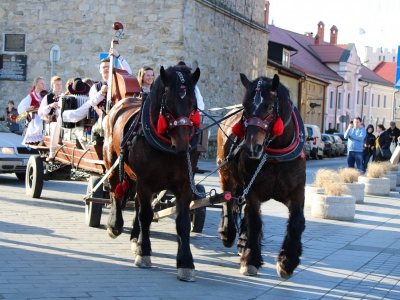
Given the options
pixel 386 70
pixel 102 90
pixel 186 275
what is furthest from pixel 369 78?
pixel 186 275

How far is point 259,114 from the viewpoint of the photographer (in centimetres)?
691

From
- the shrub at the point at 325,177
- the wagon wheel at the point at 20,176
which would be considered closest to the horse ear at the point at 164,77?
the shrub at the point at 325,177

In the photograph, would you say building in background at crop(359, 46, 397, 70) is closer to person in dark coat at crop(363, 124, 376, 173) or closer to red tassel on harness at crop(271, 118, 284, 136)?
person in dark coat at crop(363, 124, 376, 173)

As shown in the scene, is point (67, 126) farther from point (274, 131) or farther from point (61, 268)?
point (274, 131)

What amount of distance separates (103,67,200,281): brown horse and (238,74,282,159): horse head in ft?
1.75

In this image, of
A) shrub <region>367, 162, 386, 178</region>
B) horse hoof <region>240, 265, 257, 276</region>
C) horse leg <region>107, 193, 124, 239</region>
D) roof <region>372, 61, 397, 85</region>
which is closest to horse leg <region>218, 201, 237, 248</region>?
horse leg <region>107, 193, 124, 239</region>

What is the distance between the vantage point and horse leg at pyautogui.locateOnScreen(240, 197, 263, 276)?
7.41 m

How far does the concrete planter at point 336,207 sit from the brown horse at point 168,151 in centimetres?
516

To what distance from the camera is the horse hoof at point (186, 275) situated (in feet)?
23.0

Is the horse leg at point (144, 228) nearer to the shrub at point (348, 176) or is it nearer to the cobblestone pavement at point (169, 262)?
the cobblestone pavement at point (169, 262)

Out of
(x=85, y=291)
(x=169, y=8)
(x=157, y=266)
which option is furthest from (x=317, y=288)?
(x=169, y=8)

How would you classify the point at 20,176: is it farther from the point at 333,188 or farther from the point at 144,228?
the point at 144,228

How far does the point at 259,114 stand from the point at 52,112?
22.0 ft

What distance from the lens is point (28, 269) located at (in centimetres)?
715
